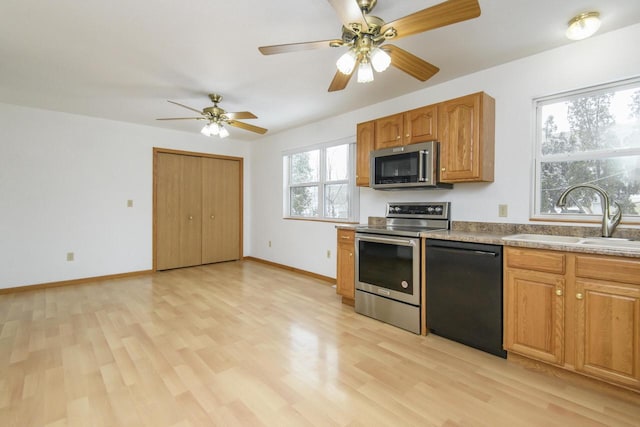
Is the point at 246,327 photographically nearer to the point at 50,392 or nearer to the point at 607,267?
the point at 50,392

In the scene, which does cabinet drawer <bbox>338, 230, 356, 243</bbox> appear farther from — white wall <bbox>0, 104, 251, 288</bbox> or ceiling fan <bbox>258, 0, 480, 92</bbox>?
white wall <bbox>0, 104, 251, 288</bbox>

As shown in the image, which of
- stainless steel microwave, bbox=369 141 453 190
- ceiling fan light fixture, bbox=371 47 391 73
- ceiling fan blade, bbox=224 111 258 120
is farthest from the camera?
ceiling fan blade, bbox=224 111 258 120

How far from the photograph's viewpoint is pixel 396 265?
283 centimetres

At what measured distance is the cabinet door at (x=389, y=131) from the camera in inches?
A: 122

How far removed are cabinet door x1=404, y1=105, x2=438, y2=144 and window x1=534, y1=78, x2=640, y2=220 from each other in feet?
2.72

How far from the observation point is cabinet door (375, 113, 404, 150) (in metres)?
3.09

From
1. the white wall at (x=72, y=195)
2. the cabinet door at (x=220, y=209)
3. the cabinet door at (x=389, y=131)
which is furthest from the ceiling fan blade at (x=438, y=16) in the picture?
the cabinet door at (x=220, y=209)

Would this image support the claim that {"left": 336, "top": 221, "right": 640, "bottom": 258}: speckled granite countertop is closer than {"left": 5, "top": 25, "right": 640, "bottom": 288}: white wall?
Yes

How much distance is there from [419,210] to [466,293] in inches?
43.2

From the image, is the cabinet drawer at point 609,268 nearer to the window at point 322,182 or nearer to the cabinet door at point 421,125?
the cabinet door at point 421,125

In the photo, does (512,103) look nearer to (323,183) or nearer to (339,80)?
(339,80)

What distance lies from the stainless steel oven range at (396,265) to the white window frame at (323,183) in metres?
0.83

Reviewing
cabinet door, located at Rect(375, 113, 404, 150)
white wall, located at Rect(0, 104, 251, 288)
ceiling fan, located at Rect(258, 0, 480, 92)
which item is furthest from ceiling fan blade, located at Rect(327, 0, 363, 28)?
white wall, located at Rect(0, 104, 251, 288)

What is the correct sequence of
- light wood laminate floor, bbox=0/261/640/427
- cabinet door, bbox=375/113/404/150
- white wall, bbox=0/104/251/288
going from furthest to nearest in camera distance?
white wall, bbox=0/104/251/288 → cabinet door, bbox=375/113/404/150 → light wood laminate floor, bbox=0/261/640/427
